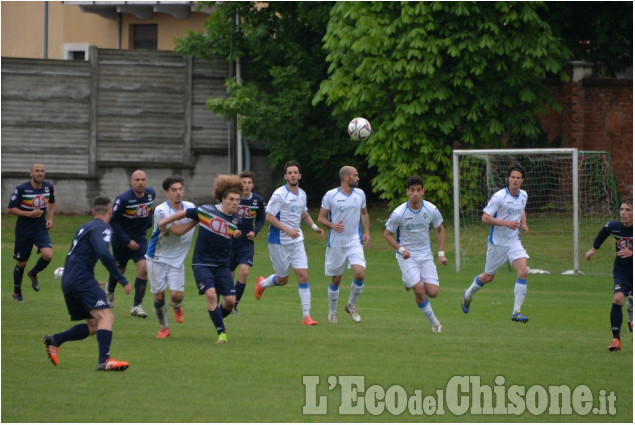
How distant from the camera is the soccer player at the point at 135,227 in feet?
49.1

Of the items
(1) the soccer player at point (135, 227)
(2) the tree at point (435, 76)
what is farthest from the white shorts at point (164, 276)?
(2) the tree at point (435, 76)

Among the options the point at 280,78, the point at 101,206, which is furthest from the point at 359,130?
the point at 280,78

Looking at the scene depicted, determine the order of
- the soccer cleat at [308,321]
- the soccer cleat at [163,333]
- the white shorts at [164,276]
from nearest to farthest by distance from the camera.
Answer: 1. the soccer cleat at [163,333]
2. the white shorts at [164,276]
3. the soccer cleat at [308,321]

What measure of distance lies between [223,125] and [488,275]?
19.1m

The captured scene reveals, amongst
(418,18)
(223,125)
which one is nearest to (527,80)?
(418,18)

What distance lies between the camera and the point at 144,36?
39125 millimetres

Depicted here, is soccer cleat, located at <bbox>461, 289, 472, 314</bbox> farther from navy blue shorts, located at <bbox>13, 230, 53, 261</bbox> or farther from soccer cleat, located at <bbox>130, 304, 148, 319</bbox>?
navy blue shorts, located at <bbox>13, 230, 53, 261</bbox>

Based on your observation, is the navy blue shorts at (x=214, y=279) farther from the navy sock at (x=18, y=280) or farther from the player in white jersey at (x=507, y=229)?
the navy sock at (x=18, y=280)

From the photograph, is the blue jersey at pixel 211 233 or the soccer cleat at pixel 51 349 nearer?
the soccer cleat at pixel 51 349

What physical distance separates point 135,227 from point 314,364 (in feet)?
17.1

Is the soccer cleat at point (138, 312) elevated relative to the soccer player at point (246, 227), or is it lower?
lower

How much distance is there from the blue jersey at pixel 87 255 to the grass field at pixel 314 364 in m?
0.91

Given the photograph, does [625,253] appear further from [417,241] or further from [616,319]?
[417,241]

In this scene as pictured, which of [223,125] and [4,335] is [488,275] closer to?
[4,335]
